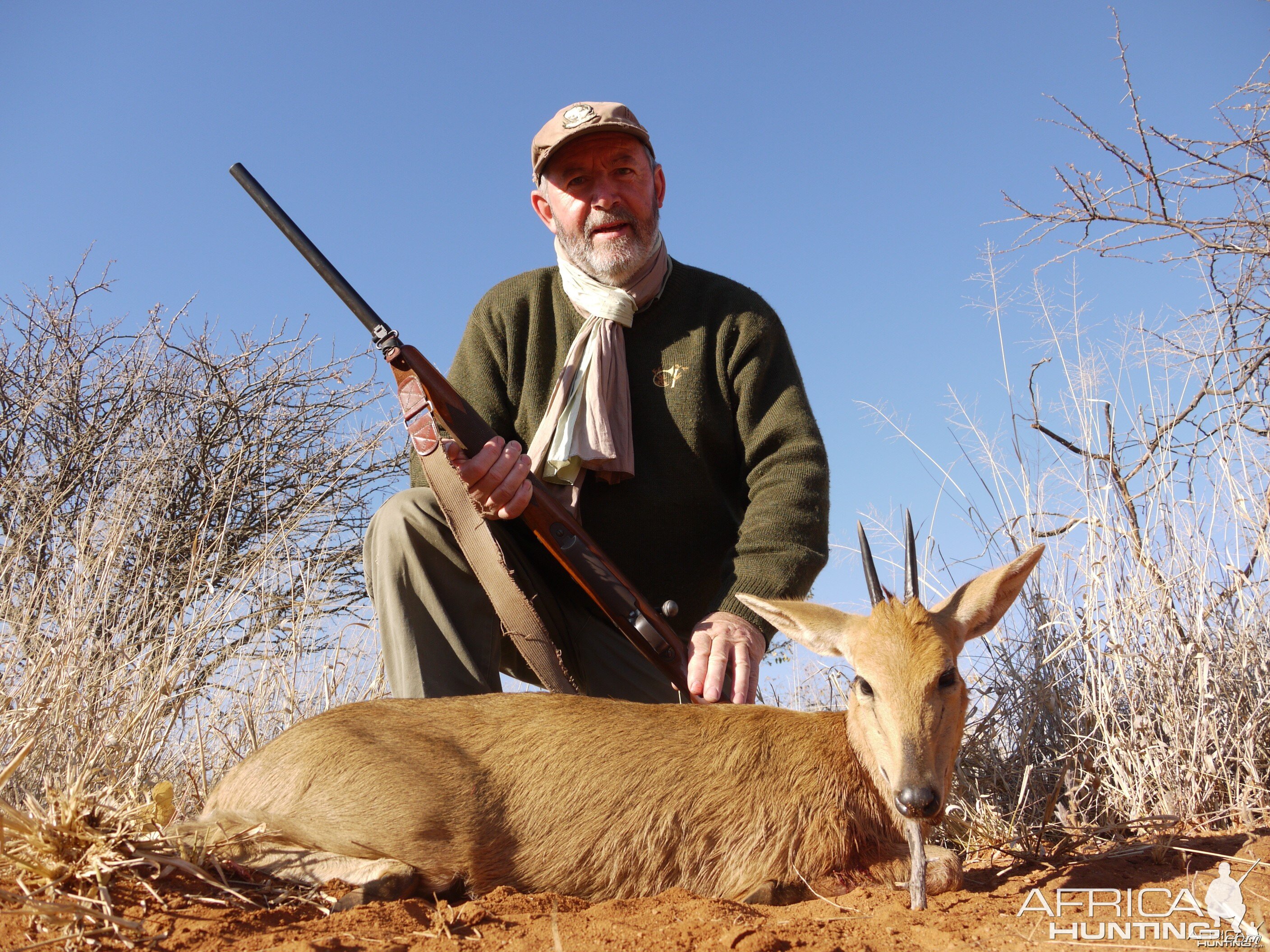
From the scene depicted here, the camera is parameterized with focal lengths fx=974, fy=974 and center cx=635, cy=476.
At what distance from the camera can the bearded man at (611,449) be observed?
15.1ft

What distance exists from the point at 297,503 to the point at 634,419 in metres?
5.71

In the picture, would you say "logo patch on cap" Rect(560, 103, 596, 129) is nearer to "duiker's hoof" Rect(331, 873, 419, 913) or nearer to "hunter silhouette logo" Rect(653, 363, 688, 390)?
"hunter silhouette logo" Rect(653, 363, 688, 390)

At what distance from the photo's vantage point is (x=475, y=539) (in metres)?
4.52

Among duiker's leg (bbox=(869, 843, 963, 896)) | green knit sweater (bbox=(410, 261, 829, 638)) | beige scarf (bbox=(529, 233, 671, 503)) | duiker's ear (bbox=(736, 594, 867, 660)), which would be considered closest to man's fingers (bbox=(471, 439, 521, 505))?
beige scarf (bbox=(529, 233, 671, 503))

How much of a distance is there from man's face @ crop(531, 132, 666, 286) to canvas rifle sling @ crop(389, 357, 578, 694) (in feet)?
4.92

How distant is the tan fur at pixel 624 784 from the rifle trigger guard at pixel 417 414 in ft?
4.37

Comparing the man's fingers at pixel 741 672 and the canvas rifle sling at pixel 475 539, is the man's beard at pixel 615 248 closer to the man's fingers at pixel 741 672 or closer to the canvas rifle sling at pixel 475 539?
the canvas rifle sling at pixel 475 539

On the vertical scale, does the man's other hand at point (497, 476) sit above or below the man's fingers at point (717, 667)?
above

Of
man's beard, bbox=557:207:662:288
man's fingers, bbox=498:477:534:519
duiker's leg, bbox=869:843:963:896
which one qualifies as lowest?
duiker's leg, bbox=869:843:963:896

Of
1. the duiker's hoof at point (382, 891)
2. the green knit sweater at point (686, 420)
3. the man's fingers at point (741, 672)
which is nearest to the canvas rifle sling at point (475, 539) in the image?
the green knit sweater at point (686, 420)

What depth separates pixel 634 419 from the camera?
17.6 feet

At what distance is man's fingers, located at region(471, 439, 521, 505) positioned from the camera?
14.7ft

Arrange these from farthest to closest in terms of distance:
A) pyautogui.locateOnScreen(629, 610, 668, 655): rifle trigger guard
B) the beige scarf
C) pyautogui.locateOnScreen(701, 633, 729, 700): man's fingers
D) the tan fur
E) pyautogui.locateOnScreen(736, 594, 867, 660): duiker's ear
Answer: the beige scarf, pyautogui.locateOnScreen(629, 610, 668, 655): rifle trigger guard, pyautogui.locateOnScreen(701, 633, 729, 700): man's fingers, pyautogui.locateOnScreen(736, 594, 867, 660): duiker's ear, the tan fur

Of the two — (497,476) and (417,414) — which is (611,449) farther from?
(417,414)
